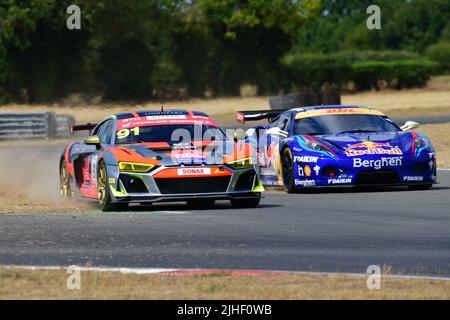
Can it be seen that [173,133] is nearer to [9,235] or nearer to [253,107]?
[9,235]

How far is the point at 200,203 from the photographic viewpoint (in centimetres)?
1639

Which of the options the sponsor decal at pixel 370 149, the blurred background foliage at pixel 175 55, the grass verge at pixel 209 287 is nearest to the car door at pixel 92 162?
the sponsor decal at pixel 370 149

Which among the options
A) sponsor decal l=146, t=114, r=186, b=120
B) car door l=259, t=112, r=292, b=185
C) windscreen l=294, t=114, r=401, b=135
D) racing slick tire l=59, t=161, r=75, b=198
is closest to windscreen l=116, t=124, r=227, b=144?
sponsor decal l=146, t=114, r=186, b=120

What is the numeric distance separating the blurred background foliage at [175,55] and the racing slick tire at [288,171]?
2216cm

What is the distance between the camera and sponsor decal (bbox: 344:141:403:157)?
56.2ft

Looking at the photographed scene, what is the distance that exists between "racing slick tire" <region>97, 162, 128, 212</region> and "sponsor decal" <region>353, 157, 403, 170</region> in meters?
3.36

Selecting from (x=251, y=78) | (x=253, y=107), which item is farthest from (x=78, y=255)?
(x=251, y=78)

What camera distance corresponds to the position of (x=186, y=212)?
15.1 meters

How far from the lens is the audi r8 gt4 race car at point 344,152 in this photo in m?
17.2

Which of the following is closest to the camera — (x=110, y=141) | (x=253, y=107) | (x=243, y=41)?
(x=110, y=141)

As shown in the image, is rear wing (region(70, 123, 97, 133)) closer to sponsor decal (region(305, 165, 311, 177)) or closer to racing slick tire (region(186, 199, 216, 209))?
racing slick tire (region(186, 199, 216, 209))

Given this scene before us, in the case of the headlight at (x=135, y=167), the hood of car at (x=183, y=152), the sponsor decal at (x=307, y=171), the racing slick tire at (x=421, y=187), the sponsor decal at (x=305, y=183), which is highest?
the hood of car at (x=183, y=152)

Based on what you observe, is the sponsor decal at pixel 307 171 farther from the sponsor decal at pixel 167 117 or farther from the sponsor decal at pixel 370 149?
the sponsor decal at pixel 167 117
